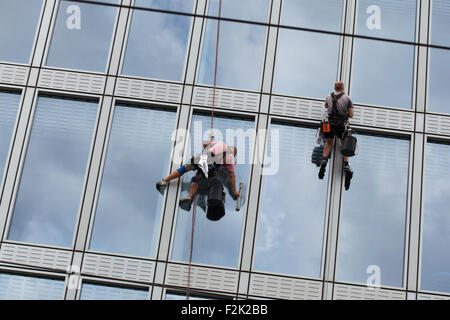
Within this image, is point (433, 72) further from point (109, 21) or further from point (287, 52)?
point (109, 21)

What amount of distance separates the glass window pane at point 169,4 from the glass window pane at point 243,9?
1.51 ft

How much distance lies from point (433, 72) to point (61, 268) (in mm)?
8736

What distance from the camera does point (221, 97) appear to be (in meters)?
15.2

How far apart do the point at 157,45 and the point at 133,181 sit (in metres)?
3.07

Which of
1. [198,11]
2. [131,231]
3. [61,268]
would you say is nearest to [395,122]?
[198,11]

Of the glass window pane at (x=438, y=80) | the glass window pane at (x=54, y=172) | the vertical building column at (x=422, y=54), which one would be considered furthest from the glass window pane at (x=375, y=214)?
the glass window pane at (x=54, y=172)

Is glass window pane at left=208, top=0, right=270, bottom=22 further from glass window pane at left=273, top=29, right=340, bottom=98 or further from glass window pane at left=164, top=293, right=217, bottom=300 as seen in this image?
glass window pane at left=164, top=293, right=217, bottom=300

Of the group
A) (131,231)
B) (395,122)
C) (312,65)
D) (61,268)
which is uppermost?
(312,65)

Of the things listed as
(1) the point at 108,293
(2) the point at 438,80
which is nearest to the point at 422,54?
(2) the point at 438,80

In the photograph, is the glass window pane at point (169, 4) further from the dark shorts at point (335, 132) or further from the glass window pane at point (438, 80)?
the glass window pane at point (438, 80)

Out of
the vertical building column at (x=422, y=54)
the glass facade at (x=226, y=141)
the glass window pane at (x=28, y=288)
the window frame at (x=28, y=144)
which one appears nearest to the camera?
the glass window pane at (x=28, y=288)

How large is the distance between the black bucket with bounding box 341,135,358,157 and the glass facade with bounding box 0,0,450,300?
52cm

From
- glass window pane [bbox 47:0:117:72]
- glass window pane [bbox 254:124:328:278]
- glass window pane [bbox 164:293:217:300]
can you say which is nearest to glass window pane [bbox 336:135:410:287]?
glass window pane [bbox 254:124:328:278]

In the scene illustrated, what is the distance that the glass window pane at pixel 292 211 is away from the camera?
46.9 feet
